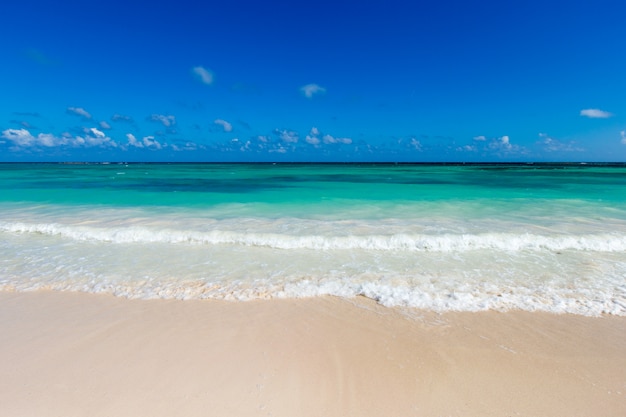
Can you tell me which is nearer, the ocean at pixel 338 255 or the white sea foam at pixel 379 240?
the ocean at pixel 338 255

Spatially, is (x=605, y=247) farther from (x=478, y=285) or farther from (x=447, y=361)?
(x=447, y=361)

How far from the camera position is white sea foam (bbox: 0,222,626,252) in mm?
7723

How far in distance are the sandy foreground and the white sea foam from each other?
3256 mm

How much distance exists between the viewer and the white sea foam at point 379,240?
7.72 meters

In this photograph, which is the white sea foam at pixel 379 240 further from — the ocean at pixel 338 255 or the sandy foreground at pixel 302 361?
the sandy foreground at pixel 302 361

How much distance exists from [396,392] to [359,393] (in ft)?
1.21

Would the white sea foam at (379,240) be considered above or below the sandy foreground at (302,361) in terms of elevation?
above

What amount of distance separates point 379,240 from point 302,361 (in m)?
5.04

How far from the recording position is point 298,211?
42.0ft

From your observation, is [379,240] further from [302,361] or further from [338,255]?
[302,361]

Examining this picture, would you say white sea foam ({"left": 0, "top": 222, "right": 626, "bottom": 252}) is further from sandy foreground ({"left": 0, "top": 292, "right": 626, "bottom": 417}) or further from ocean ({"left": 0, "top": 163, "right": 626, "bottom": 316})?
→ sandy foreground ({"left": 0, "top": 292, "right": 626, "bottom": 417})

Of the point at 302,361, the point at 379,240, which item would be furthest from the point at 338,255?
the point at 302,361

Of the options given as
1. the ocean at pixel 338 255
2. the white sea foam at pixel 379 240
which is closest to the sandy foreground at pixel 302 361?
the ocean at pixel 338 255

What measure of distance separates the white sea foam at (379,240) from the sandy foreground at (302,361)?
3256mm
